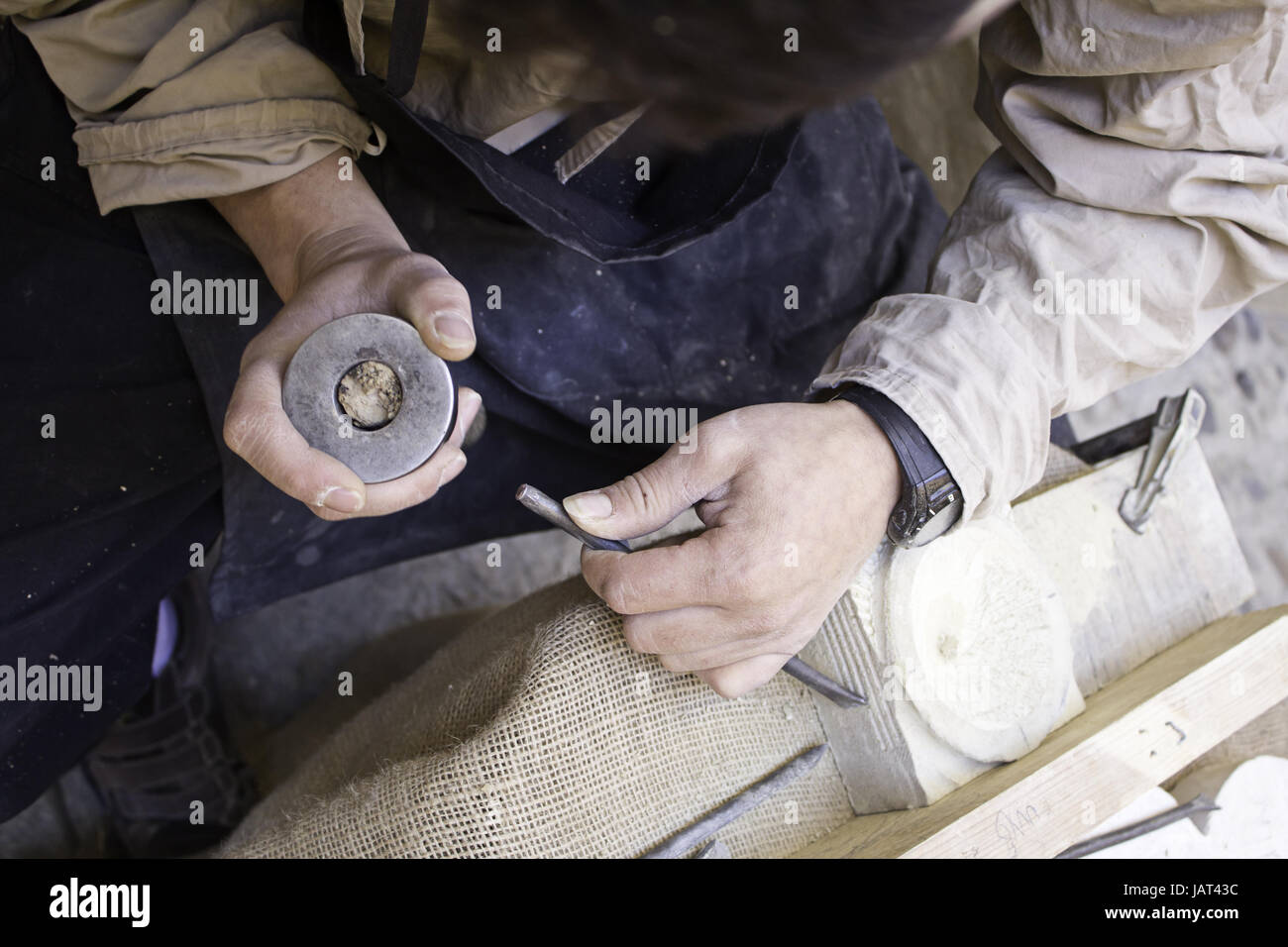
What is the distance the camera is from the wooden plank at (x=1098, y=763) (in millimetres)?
691

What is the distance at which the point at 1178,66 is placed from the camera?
2.35 ft

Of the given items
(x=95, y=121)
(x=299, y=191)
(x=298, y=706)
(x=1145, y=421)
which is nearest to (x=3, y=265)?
(x=95, y=121)

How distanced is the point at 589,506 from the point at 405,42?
34 centimetres

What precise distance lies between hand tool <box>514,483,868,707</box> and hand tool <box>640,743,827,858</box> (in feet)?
0.17

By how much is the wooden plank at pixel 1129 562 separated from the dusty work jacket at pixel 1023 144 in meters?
0.16

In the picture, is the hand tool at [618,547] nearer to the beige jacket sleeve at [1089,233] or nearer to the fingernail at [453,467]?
the fingernail at [453,467]

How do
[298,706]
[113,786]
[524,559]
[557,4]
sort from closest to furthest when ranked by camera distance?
[557,4]
[113,786]
[298,706]
[524,559]

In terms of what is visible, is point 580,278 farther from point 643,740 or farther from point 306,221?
point 643,740

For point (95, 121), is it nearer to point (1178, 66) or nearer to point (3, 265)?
point (3, 265)

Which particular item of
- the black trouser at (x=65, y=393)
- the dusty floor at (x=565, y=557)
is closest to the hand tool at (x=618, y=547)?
the black trouser at (x=65, y=393)

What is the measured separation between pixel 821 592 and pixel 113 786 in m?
1.05

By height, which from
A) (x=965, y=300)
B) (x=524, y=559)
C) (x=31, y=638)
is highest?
(x=965, y=300)

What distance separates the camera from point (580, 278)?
2.97 feet

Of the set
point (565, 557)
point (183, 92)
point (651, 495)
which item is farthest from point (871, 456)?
point (565, 557)
